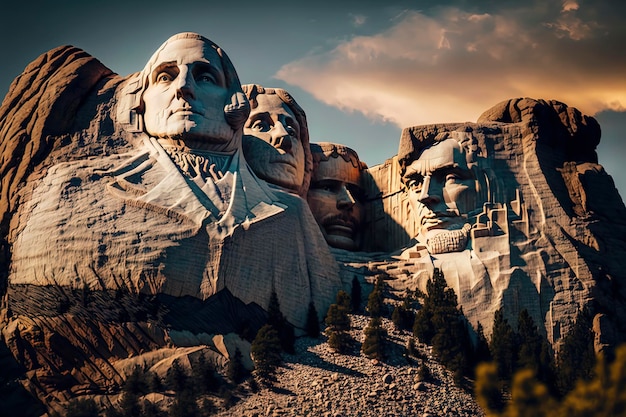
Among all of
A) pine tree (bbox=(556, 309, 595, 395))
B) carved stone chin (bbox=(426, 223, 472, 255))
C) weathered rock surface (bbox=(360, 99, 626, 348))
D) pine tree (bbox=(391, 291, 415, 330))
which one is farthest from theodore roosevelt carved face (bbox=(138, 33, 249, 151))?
pine tree (bbox=(556, 309, 595, 395))

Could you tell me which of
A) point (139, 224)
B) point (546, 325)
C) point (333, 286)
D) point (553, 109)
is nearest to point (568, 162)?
point (553, 109)

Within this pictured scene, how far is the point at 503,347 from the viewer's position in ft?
102

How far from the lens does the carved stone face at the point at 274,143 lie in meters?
33.7

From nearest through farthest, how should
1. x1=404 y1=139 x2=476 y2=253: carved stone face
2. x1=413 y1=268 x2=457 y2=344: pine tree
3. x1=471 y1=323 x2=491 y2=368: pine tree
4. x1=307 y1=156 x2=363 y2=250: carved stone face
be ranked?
x1=471 y1=323 x2=491 y2=368: pine tree < x1=413 y1=268 x2=457 y2=344: pine tree < x1=404 y1=139 x2=476 y2=253: carved stone face < x1=307 y1=156 x2=363 y2=250: carved stone face

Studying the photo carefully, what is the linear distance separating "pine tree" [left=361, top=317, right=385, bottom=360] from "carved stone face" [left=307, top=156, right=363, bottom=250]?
18.0 feet

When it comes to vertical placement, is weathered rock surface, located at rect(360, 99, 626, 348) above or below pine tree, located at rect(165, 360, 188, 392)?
above

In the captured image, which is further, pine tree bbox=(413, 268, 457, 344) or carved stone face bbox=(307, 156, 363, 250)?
carved stone face bbox=(307, 156, 363, 250)

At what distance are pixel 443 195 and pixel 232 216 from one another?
674cm

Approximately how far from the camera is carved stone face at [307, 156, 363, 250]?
118 feet

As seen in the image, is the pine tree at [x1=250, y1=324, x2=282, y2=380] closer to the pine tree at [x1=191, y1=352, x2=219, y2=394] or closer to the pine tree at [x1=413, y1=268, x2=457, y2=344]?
the pine tree at [x1=191, y1=352, x2=219, y2=394]

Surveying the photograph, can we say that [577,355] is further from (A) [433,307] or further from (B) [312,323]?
(B) [312,323]

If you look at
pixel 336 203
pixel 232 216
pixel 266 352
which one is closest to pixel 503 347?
pixel 266 352

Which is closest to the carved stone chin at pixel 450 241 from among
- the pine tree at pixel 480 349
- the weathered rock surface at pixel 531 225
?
the weathered rock surface at pixel 531 225

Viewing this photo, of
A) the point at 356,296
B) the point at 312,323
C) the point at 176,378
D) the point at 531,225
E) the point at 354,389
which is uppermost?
the point at 531,225
